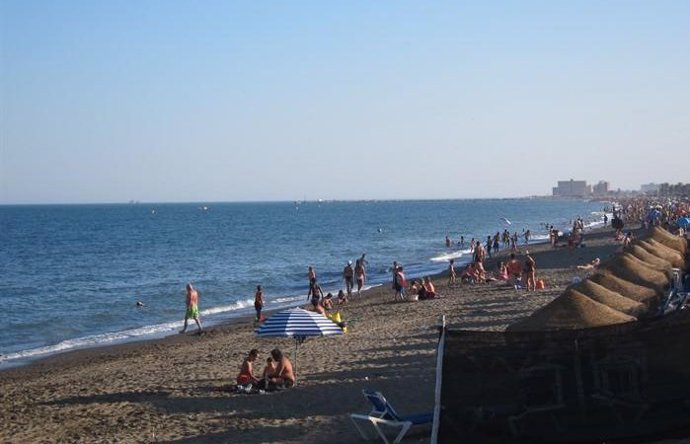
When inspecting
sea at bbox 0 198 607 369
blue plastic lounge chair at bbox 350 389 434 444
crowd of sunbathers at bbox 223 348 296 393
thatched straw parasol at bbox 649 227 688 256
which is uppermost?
thatched straw parasol at bbox 649 227 688 256

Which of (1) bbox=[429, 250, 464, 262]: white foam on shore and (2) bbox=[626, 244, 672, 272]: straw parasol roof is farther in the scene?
(1) bbox=[429, 250, 464, 262]: white foam on shore

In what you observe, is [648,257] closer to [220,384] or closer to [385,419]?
[220,384]

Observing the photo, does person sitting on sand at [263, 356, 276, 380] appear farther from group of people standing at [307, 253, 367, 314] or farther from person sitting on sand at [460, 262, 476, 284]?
person sitting on sand at [460, 262, 476, 284]

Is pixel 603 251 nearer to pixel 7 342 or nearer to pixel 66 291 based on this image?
pixel 66 291

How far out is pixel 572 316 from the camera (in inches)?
451

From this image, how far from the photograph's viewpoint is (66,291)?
126 feet

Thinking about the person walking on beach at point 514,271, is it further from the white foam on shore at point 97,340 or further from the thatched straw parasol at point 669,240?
the white foam on shore at point 97,340

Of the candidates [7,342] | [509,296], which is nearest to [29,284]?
[7,342]

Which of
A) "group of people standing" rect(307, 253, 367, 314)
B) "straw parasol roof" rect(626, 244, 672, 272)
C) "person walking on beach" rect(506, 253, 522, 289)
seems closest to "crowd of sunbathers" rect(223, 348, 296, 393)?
"group of people standing" rect(307, 253, 367, 314)

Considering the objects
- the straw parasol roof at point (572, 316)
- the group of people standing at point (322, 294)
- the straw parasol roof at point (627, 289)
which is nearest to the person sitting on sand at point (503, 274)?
the group of people standing at point (322, 294)

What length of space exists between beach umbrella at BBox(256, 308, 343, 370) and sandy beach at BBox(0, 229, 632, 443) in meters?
0.84

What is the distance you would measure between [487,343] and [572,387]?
884 mm

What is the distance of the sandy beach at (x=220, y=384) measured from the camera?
434 inches

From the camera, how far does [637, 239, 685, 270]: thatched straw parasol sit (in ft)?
71.7
